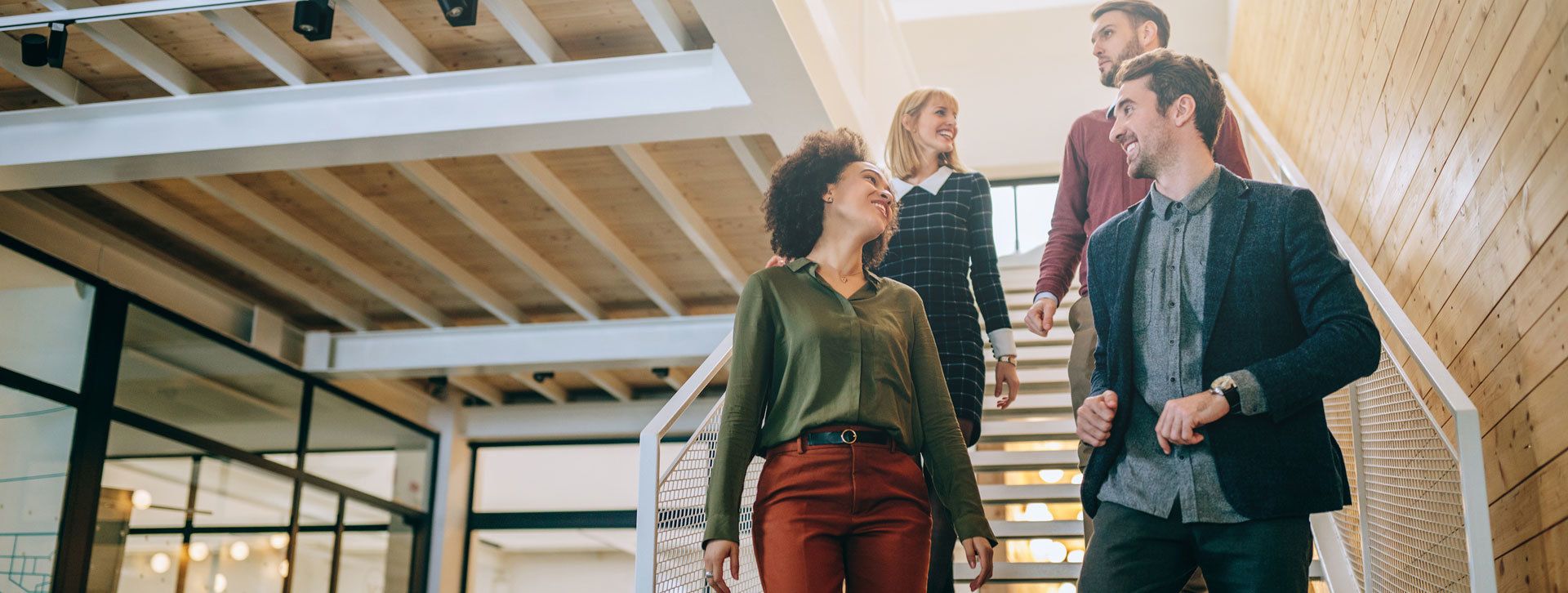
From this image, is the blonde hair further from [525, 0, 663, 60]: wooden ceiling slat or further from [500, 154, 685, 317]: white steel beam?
[500, 154, 685, 317]: white steel beam

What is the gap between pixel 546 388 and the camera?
11.0m

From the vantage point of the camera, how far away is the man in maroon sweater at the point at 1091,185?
10.7 ft

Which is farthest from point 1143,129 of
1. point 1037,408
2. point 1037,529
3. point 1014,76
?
point 1014,76

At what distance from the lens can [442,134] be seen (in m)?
5.64

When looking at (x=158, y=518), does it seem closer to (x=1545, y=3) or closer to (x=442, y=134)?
(x=442, y=134)

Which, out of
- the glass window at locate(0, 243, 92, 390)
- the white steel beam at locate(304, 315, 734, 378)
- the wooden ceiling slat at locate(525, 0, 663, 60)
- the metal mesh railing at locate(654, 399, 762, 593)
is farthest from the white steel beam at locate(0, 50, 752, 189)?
the white steel beam at locate(304, 315, 734, 378)

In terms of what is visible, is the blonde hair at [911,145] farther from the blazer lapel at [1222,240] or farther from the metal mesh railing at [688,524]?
the blazer lapel at [1222,240]

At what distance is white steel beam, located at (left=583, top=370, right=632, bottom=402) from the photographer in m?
10.7

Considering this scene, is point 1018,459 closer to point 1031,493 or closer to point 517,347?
point 1031,493

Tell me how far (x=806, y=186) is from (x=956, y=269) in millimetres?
921

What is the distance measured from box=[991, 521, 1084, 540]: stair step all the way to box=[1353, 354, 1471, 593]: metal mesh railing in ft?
5.24

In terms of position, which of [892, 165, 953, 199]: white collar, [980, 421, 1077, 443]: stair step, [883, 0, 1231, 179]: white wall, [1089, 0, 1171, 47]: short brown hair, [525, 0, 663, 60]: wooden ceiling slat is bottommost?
[980, 421, 1077, 443]: stair step

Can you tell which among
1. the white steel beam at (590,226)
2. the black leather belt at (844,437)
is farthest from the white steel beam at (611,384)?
the black leather belt at (844,437)

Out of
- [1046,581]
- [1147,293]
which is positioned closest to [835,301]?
[1147,293]
